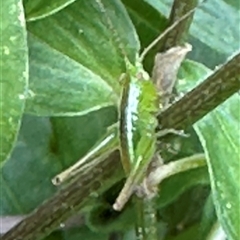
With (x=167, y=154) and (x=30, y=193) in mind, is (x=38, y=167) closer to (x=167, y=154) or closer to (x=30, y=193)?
(x=30, y=193)

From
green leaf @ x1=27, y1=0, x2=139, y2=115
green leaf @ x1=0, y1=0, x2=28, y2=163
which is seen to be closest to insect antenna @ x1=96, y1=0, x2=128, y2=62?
green leaf @ x1=27, y1=0, x2=139, y2=115

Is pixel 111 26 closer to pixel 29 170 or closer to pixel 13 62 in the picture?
pixel 13 62

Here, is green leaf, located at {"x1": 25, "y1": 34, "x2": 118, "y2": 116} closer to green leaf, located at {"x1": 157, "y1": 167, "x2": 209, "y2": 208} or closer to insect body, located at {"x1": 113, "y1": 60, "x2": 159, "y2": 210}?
insect body, located at {"x1": 113, "y1": 60, "x2": 159, "y2": 210}

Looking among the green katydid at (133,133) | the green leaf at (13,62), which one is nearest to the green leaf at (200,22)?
the green katydid at (133,133)

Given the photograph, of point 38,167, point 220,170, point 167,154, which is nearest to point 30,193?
point 38,167

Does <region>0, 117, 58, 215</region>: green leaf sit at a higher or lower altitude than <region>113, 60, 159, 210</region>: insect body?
lower

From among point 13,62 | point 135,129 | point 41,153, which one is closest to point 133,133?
point 135,129

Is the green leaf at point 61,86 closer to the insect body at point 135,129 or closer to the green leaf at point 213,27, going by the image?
the insect body at point 135,129
